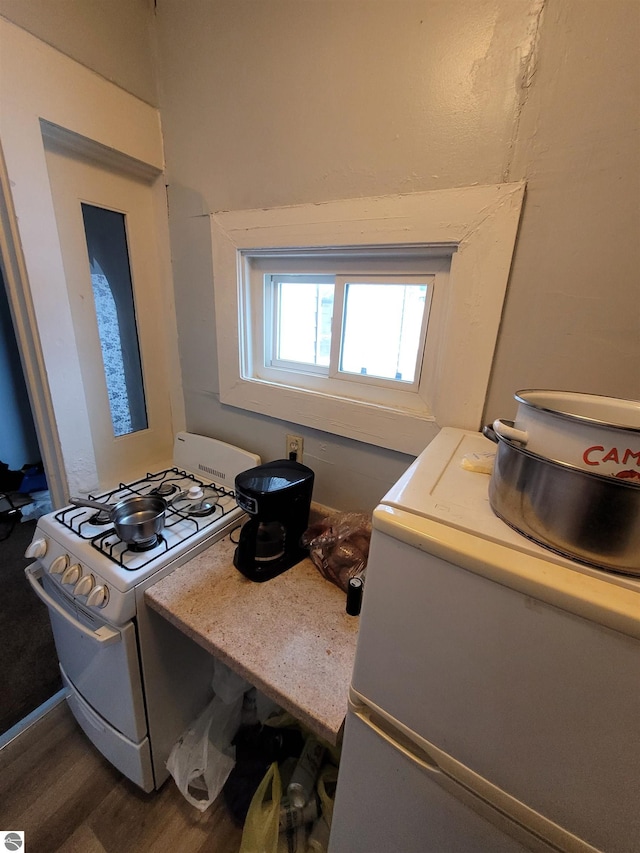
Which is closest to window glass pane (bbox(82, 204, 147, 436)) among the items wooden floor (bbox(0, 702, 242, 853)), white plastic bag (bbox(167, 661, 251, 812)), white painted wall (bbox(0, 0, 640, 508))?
white painted wall (bbox(0, 0, 640, 508))

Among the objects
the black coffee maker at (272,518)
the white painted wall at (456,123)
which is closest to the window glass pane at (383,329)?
the white painted wall at (456,123)

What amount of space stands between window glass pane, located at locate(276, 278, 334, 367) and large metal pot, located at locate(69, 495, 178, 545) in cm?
67

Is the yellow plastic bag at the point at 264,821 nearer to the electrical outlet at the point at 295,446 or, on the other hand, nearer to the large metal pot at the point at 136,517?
the large metal pot at the point at 136,517

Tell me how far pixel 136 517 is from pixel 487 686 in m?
0.95

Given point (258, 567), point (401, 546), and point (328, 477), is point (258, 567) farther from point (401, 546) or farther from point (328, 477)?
point (401, 546)

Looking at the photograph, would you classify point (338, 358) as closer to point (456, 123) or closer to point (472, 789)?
point (456, 123)

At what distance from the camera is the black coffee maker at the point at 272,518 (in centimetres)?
88

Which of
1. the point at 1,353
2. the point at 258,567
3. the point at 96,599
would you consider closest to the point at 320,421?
the point at 258,567

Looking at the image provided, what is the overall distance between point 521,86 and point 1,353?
3184mm

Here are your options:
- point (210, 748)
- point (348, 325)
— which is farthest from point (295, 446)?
point (210, 748)

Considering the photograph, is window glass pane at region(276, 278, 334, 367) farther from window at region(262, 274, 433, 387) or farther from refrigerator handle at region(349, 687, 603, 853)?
refrigerator handle at region(349, 687, 603, 853)

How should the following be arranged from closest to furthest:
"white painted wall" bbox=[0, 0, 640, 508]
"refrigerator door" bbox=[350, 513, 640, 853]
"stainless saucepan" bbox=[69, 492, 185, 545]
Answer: "refrigerator door" bbox=[350, 513, 640, 853] < "white painted wall" bbox=[0, 0, 640, 508] < "stainless saucepan" bbox=[69, 492, 185, 545]

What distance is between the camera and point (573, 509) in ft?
1.19

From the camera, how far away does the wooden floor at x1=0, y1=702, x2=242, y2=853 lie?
961 mm
